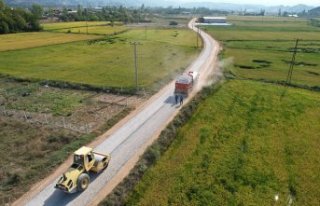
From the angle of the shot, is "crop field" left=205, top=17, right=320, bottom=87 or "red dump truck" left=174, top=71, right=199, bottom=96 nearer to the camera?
"red dump truck" left=174, top=71, right=199, bottom=96

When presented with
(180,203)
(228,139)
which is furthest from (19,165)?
(228,139)

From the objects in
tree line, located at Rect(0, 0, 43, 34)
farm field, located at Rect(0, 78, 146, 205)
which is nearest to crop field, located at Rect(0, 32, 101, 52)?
tree line, located at Rect(0, 0, 43, 34)

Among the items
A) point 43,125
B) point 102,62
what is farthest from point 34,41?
point 43,125

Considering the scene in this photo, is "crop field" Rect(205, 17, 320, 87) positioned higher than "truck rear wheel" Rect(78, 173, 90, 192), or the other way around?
"crop field" Rect(205, 17, 320, 87)

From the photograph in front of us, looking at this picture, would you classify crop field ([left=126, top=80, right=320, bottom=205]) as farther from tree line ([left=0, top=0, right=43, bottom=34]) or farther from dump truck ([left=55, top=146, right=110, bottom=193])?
tree line ([left=0, top=0, right=43, bottom=34])

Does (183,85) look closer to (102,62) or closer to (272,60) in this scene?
(102,62)

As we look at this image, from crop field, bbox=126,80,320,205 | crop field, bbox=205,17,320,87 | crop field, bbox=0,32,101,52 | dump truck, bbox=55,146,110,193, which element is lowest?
crop field, bbox=126,80,320,205
